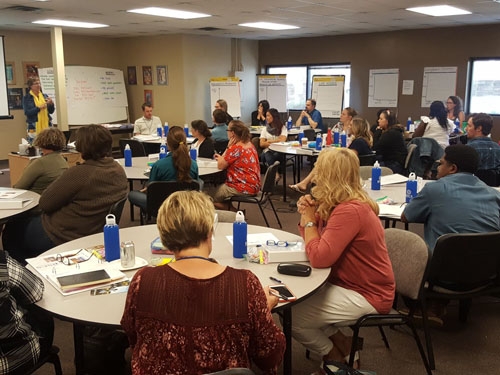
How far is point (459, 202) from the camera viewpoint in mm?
2785

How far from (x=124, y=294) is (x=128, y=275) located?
0.62 ft

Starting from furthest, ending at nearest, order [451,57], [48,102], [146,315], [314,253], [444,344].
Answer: [451,57]
[48,102]
[444,344]
[314,253]
[146,315]

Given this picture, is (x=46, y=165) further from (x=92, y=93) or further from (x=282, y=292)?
(x=92, y=93)

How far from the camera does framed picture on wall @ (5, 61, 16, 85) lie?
9328mm

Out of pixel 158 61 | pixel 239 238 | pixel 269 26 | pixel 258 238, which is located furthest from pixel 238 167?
pixel 158 61

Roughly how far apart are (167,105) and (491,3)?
651 centimetres

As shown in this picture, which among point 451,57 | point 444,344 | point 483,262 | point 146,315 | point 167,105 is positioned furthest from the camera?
point 167,105

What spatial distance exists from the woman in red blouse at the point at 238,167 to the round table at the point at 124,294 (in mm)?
2061

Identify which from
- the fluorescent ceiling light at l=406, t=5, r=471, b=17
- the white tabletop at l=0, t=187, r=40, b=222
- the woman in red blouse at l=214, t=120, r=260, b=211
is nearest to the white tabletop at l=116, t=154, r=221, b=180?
the woman in red blouse at l=214, t=120, r=260, b=211

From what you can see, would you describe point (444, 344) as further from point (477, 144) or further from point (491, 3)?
point (491, 3)

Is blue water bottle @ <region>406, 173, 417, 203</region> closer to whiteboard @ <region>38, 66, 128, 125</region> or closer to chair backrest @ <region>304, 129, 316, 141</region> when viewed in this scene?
chair backrest @ <region>304, 129, 316, 141</region>

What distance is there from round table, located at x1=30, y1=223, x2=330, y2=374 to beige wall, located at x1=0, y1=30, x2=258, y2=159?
802 cm

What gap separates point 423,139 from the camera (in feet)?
20.0

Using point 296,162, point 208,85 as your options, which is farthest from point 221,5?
point 208,85
